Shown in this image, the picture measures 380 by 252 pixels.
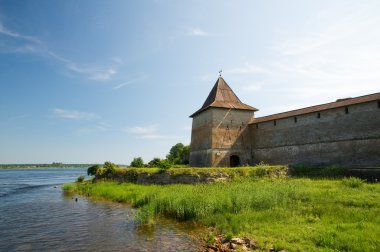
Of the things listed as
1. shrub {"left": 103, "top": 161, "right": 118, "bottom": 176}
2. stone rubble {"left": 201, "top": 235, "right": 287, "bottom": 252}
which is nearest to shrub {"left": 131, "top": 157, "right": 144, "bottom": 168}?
shrub {"left": 103, "top": 161, "right": 118, "bottom": 176}

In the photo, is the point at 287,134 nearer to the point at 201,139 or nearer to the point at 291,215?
the point at 201,139

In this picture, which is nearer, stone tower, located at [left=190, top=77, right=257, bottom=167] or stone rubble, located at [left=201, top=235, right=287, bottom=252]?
A: stone rubble, located at [left=201, top=235, right=287, bottom=252]

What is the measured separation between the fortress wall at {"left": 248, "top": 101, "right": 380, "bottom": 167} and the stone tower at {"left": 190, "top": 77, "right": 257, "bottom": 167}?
1444 millimetres

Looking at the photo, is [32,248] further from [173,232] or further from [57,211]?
[57,211]

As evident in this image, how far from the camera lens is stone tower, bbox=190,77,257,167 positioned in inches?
1044

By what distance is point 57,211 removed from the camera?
16.2m

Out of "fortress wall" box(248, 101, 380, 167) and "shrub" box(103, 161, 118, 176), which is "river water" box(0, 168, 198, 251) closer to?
"shrub" box(103, 161, 118, 176)

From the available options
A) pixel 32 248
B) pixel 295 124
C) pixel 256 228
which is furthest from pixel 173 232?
pixel 295 124

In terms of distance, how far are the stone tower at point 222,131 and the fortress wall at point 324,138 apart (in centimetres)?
144

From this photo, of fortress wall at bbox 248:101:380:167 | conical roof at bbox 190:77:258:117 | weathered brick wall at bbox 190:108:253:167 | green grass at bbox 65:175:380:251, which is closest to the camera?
green grass at bbox 65:175:380:251

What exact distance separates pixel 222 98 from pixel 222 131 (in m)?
3.96

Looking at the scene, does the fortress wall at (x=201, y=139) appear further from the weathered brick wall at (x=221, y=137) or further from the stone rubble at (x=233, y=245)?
the stone rubble at (x=233, y=245)

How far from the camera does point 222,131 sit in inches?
Result: 1058

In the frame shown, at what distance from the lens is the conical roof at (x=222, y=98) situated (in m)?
27.8
